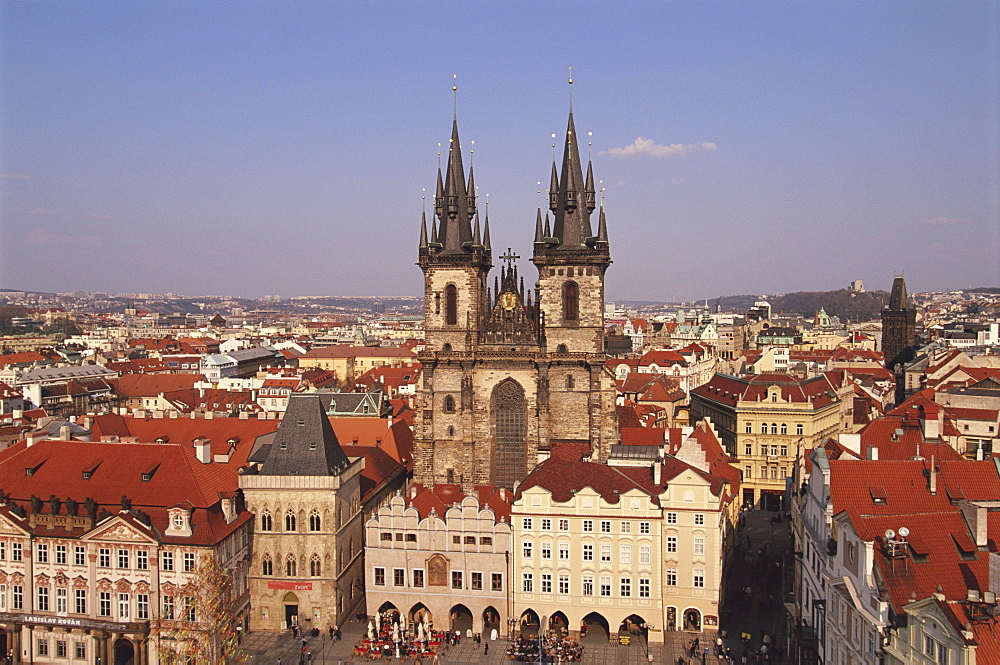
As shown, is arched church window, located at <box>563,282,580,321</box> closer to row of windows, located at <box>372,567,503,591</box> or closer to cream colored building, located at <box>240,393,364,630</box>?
cream colored building, located at <box>240,393,364,630</box>

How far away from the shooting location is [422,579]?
61625 millimetres

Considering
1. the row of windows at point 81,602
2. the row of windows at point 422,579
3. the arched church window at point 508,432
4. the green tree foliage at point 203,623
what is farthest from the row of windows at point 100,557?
the arched church window at point 508,432

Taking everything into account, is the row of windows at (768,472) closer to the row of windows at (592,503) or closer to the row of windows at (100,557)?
the row of windows at (592,503)

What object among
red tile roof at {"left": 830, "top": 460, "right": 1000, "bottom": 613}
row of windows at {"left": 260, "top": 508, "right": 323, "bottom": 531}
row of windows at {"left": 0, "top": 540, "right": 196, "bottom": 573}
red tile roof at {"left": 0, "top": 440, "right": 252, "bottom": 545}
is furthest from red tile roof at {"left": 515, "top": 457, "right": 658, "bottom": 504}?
row of windows at {"left": 0, "top": 540, "right": 196, "bottom": 573}

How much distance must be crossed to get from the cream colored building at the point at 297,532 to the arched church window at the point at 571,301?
2507 centimetres

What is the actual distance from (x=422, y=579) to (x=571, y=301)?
2827cm

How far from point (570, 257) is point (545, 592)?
29746mm

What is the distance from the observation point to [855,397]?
4759 inches

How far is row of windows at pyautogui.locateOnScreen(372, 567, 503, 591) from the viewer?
6094cm

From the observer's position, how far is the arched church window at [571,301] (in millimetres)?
78375

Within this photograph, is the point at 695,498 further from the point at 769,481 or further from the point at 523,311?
the point at 769,481

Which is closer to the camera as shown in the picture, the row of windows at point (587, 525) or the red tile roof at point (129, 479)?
the red tile roof at point (129, 479)

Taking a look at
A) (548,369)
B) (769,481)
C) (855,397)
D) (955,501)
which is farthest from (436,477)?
(855,397)

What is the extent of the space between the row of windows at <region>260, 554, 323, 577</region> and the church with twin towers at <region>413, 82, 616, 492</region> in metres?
18.2
